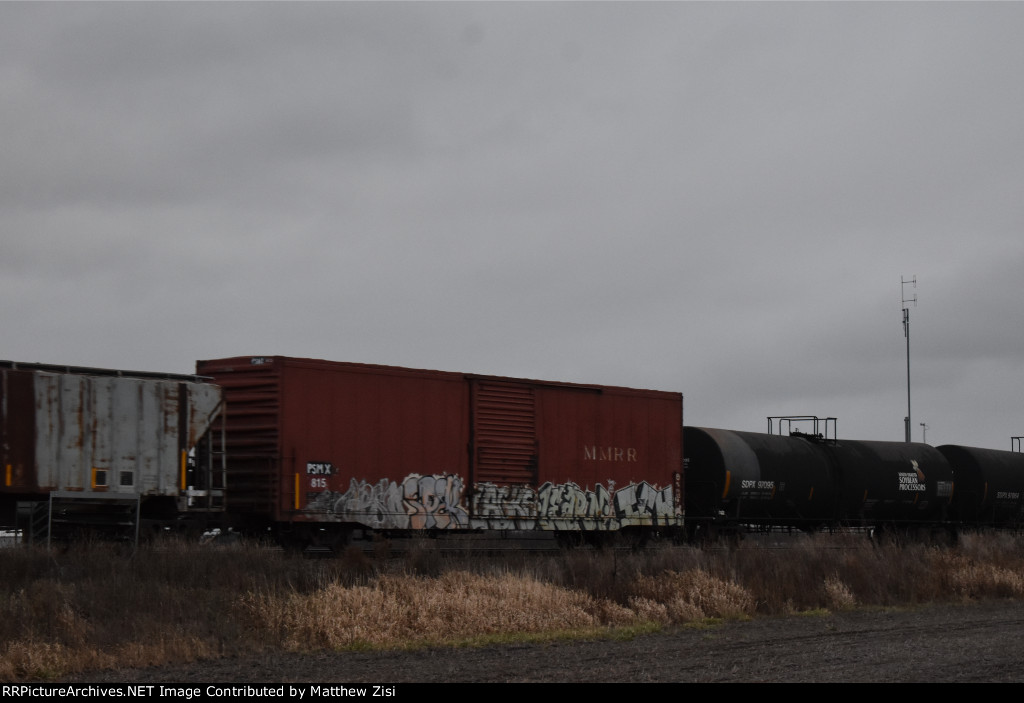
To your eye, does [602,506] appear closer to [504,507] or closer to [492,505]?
[504,507]

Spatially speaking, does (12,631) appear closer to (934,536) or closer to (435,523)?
(435,523)

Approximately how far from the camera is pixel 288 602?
13.9 meters

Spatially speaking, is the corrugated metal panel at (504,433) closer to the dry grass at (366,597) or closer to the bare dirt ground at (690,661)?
the dry grass at (366,597)

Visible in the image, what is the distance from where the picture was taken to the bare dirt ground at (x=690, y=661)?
1089cm

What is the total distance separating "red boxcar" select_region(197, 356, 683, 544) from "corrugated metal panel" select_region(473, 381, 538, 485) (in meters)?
0.02

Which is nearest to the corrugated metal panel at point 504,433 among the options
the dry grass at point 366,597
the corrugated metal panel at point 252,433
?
the dry grass at point 366,597

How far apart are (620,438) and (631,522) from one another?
172 centimetres

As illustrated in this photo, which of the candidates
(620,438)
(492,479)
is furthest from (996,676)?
(620,438)

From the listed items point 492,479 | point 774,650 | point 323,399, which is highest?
point 323,399

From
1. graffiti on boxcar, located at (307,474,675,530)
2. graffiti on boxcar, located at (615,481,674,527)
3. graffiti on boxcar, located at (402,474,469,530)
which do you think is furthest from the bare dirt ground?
graffiti on boxcar, located at (615,481,674,527)

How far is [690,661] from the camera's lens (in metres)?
12.1

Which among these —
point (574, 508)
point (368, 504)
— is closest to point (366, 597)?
point (368, 504)

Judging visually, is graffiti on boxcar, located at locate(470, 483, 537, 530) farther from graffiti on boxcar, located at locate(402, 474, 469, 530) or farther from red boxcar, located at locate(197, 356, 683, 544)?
graffiti on boxcar, located at locate(402, 474, 469, 530)

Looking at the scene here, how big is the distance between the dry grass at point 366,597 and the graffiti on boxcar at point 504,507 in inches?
95.2
